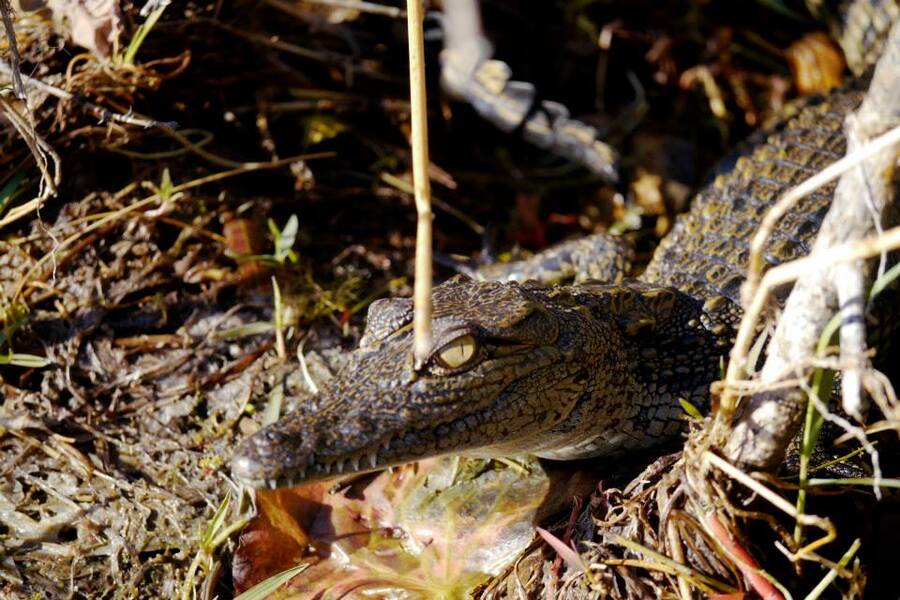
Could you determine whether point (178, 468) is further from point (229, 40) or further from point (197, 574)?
point (229, 40)

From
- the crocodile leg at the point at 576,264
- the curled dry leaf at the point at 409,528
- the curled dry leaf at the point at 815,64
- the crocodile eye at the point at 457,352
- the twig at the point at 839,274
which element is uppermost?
the twig at the point at 839,274

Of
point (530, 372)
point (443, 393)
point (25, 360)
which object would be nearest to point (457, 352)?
point (443, 393)

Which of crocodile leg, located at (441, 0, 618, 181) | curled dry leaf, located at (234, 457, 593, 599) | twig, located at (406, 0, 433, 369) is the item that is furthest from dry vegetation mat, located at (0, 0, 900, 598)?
twig, located at (406, 0, 433, 369)

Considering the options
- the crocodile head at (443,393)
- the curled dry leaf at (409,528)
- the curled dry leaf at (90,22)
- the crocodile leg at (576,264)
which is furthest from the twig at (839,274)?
the curled dry leaf at (90,22)

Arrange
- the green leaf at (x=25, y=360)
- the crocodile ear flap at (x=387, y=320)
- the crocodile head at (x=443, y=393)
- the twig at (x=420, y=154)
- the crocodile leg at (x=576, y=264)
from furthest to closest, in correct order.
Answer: the crocodile leg at (x=576, y=264) < the green leaf at (x=25, y=360) < the crocodile ear flap at (x=387, y=320) < the crocodile head at (x=443, y=393) < the twig at (x=420, y=154)

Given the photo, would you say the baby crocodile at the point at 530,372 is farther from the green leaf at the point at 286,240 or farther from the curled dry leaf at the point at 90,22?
the curled dry leaf at the point at 90,22

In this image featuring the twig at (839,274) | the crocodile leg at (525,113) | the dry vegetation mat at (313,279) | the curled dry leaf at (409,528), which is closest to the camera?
the twig at (839,274)

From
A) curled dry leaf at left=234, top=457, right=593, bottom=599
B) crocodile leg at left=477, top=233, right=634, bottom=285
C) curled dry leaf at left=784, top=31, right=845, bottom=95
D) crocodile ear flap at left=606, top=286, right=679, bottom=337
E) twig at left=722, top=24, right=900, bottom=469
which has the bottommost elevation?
curled dry leaf at left=234, top=457, right=593, bottom=599

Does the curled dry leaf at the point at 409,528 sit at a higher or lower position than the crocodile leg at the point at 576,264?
lower

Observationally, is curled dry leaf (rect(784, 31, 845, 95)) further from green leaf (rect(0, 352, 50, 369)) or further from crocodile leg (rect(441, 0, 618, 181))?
green leaf (rect(0, 352, 50, 369))
